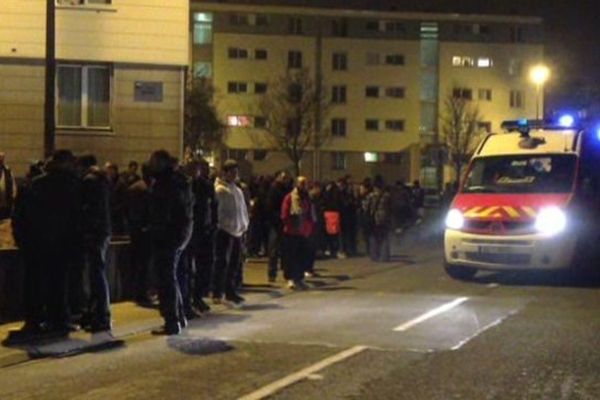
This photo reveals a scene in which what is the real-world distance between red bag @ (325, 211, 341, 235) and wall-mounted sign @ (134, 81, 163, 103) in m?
4.41

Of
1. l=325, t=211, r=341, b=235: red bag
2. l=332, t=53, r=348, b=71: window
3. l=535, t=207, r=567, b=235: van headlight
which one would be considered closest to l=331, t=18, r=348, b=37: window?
l=332, t=53, r=348, b=71: window

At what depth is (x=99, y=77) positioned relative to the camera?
2333cm

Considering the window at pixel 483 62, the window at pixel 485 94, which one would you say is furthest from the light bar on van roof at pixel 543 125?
the window at pixel 483 62

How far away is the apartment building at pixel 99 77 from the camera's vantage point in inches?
895

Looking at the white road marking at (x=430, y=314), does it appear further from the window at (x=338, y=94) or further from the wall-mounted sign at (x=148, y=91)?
the window at (x=338, y=94)

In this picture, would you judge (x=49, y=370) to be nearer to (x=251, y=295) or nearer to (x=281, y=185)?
(x=251, y=295)

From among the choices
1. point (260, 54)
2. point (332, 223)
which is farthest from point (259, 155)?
point (332, 223)

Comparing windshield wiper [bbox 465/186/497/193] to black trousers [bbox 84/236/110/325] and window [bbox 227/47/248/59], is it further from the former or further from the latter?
window [bbox 227/47/248/59]

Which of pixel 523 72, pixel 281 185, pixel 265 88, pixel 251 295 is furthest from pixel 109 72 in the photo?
pixel 523 72

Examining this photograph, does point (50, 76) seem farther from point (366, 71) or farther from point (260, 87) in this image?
point (366, 71)

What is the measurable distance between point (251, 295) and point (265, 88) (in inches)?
2170

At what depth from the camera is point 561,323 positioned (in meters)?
13.0

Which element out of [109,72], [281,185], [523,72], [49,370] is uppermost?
[523,72]

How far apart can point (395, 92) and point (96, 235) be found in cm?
6202
